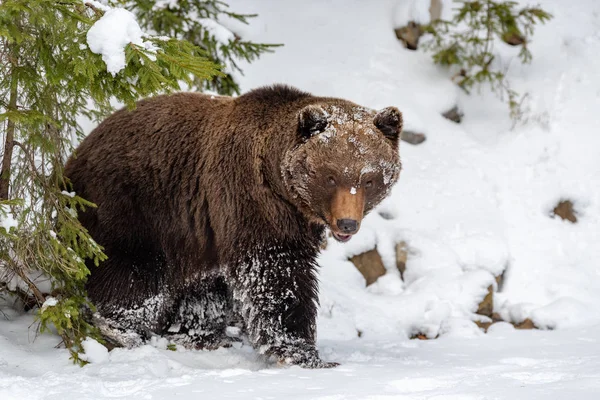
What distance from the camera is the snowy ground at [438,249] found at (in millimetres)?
4867

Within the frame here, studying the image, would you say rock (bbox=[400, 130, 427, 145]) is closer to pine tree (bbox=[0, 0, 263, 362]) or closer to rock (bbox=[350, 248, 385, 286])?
rock (bbox=[350, 248, 385, 286])

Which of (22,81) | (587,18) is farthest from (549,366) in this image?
(587,18)

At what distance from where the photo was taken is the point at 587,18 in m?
12.7

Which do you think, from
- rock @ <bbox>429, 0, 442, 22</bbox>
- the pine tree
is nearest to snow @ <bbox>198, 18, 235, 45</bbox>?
the pine tree

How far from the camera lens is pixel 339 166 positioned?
571 cm

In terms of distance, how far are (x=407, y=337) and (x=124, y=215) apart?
3482mm

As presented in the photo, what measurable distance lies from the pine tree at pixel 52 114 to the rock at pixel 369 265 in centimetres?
374

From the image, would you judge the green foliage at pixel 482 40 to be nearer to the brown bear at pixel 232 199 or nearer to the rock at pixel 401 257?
the rock at pixel 401 257

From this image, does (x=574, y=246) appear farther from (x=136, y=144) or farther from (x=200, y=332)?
(x=136, y=144)

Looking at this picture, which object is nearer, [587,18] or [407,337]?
[407,337]

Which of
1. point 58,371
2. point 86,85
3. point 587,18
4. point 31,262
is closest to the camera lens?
point 86,85

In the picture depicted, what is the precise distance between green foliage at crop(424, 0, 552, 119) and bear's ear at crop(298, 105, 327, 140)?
6182mm

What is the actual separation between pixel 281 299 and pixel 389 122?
1.64 meters

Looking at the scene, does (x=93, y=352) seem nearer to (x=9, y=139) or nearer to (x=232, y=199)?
(x=232, y=199)
